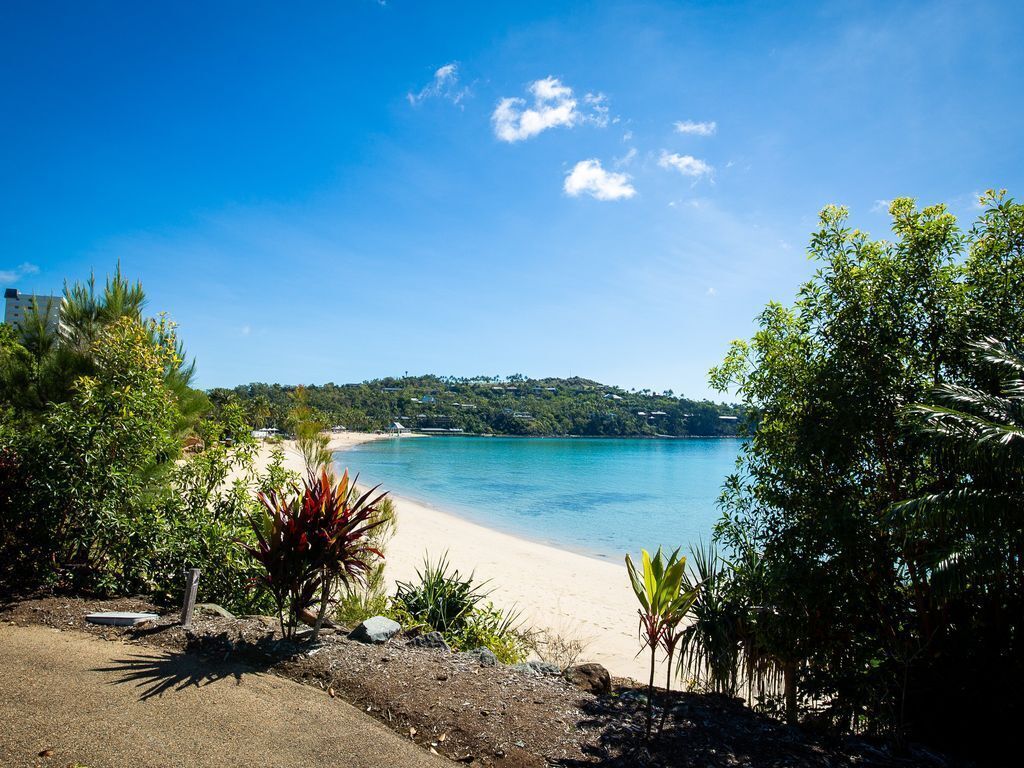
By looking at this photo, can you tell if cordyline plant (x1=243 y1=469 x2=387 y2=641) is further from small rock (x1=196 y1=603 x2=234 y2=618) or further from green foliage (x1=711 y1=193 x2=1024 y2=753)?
green foliage (x1=711 y1=193 x2=1024 y2=753)

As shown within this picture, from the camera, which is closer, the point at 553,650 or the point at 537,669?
the point at 537,669

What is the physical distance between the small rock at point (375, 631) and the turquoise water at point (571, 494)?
16003mm

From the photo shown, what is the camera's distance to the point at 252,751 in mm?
3207

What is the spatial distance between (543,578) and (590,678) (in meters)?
10.8

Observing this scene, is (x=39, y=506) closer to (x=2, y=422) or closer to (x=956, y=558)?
(x=2, y=422)

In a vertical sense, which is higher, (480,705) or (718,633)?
(718,633)

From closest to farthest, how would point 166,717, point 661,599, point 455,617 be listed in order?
point 166,717, point 661,599, point 455,617

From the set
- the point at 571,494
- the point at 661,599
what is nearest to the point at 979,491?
the point at 661,599

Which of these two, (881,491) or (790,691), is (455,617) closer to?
(790,691)

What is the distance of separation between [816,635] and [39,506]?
7536 mm

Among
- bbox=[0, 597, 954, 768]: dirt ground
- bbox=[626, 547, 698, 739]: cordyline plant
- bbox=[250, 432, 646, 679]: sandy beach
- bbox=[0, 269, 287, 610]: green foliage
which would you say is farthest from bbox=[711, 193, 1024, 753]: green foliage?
bbox=[0, 269, 287, 610]: green foliage

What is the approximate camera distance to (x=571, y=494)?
38438mm

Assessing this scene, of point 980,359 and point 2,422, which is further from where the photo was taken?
point 2,422

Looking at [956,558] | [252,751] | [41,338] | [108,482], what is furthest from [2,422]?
[956,558]
